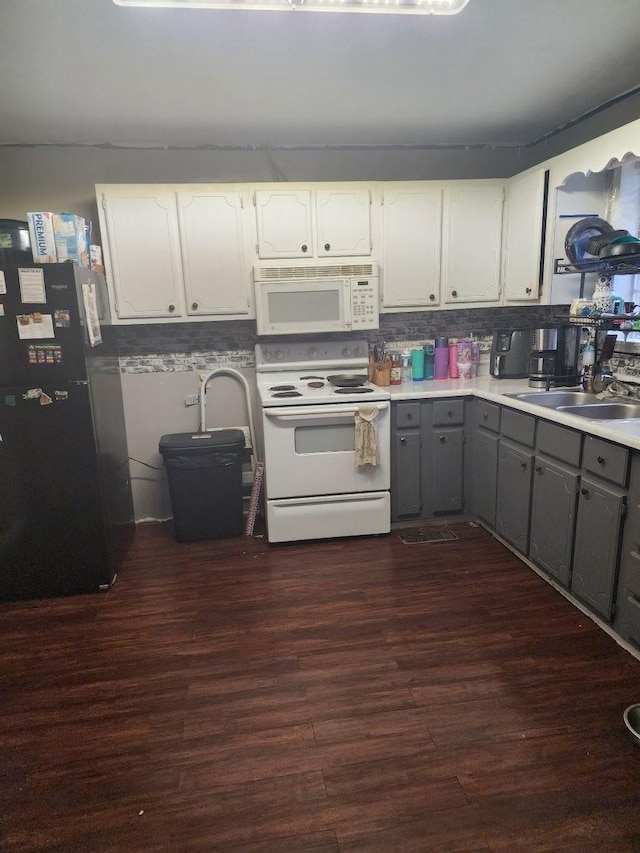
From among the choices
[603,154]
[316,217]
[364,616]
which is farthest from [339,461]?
[603,154]

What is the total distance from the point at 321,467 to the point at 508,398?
1102mm

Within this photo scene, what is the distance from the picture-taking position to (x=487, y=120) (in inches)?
120

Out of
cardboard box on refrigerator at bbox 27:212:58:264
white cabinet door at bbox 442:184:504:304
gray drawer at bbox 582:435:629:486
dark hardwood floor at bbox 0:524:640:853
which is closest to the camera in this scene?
dark hardwood floor at bbox 0:524:640:853

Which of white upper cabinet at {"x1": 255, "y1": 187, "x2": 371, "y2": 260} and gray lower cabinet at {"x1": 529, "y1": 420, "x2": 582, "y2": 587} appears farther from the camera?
white upper cabinet at {"x1": 255, "y1": 187, "x2": 371, "y2": 260}

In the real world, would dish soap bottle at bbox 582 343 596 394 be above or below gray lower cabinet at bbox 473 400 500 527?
above

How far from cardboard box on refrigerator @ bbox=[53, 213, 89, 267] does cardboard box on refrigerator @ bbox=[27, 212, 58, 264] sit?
0.03 metres

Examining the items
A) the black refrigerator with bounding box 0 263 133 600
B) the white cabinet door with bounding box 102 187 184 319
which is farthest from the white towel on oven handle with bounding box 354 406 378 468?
the black refrigerator with bounding box 0 263 133 600

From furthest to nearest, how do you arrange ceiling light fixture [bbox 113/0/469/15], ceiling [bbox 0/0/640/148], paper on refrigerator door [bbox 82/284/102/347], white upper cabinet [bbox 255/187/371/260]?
white upper cabinet [bbox 255/187/371/260]
paper on refrigerator door [bbox 82/284/102/347]
ceiling [bbox 0/0/640/148]
ceiling light fixture [bbox 113/0/469/15]

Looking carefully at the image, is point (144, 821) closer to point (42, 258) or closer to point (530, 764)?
point (530, 764)

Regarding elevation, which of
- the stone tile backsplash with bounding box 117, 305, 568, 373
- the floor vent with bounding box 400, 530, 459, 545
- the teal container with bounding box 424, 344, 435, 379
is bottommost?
the floor vent with bounding box 400, 530, 459, 545

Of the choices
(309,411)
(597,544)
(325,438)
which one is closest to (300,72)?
(309,411)

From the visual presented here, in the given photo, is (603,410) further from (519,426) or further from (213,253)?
(213,253)

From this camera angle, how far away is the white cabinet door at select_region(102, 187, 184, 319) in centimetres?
303

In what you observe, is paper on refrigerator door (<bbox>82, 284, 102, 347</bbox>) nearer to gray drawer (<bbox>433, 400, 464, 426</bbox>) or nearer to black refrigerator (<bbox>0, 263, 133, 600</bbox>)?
black refrigerator (<bbox>0, 263, 133, 600</bbox>)
